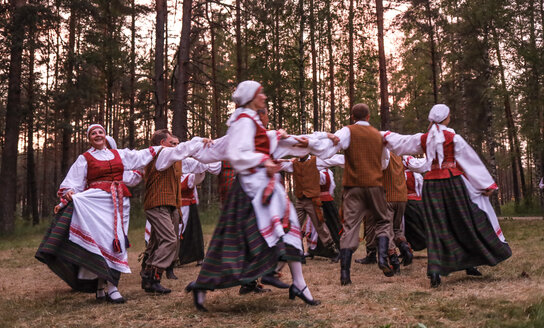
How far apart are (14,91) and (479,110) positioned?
1902cm

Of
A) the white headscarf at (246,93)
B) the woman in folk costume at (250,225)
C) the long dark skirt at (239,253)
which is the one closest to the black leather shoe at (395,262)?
the woman in folk costume at (250,225)

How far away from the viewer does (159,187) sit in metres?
5.73

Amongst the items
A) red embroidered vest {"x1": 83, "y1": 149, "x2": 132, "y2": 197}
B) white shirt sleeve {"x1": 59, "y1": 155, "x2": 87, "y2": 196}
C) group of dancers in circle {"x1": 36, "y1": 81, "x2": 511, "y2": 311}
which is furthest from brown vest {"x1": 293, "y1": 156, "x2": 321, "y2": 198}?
white shirt sleeve {"x1": 59, "y1": 155, "x2": 87, "y2": 196}

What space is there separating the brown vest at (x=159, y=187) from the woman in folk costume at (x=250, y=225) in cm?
166

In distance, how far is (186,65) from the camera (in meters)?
10.6

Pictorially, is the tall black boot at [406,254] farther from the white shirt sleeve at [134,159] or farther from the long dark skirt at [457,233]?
the white shirt sleeve at [134,159]

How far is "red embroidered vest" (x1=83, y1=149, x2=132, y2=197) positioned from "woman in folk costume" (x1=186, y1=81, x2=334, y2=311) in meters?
1.73

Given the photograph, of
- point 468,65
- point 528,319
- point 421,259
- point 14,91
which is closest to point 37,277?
point 421,259

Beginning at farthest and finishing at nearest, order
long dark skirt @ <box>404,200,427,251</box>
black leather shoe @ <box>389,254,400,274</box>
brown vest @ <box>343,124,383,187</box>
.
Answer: long dark skirt @ <box>404,200,427,251</box> → black leather shoe @ <box>389,254,400,274</box> → brown vest @ <box>343,124,383,187</box>

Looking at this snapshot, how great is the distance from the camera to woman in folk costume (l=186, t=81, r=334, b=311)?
4.03 m

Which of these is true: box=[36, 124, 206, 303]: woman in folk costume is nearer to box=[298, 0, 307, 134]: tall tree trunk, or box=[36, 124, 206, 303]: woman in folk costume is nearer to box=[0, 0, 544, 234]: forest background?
box=[0, 0, 544, 234]: forest background

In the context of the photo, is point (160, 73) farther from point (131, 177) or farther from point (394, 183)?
point (394, 183)

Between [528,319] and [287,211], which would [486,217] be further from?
[287,211]

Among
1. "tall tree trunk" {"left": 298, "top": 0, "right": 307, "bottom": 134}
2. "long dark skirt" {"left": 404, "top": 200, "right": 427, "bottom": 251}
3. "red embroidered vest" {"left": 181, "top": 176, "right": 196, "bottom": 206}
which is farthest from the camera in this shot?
"tall tree trunk" {"left": 298, "top": 0, "right": 307, "bottom": 134}
